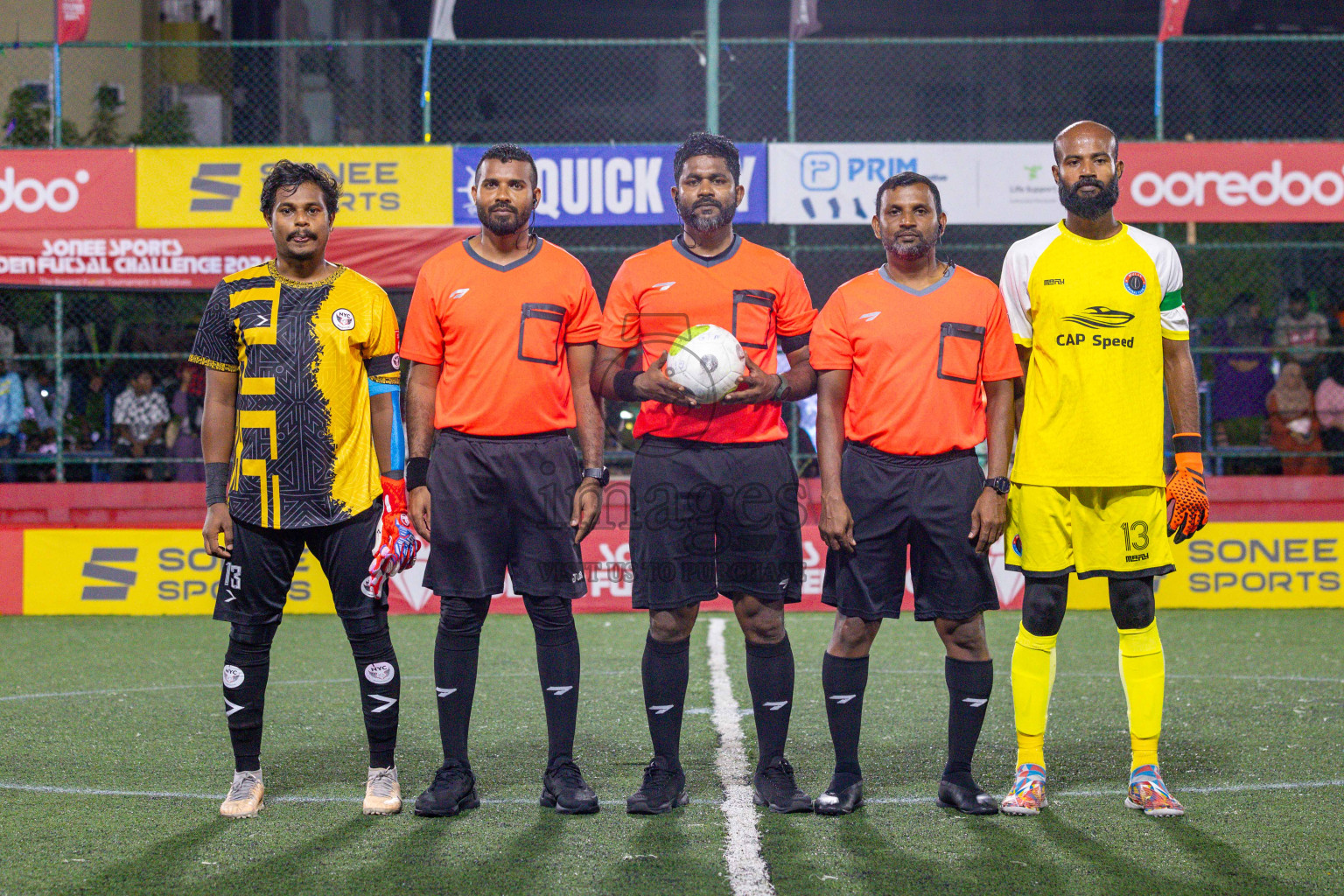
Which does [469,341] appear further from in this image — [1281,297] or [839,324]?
[1281,297]

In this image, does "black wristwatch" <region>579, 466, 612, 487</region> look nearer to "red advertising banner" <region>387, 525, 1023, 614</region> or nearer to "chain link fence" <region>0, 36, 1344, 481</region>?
"red advertising banner" <region>387, 525, 1023, 614</region>

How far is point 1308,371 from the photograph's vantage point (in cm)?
1349

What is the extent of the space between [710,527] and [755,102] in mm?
19535

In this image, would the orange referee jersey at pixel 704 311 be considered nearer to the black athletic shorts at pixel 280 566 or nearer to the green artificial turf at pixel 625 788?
the black athletic shorts at pixel 280 566

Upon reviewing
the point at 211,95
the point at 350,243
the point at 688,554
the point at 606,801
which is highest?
the point at 211,95

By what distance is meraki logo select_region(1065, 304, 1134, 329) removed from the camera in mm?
4277

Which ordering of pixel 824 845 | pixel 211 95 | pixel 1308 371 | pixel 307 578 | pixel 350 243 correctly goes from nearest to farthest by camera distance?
pixel 824 845 → pixel 307 578 → pixel 350 243 → pixel 1308 371 → pixel 211 95

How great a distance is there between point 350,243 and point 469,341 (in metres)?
7.70

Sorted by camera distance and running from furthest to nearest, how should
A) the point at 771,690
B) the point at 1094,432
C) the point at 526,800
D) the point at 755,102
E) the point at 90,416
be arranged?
the point at 755,102, the point at 90,416, the point at 526,800, the point at 771,690, the point at 1094,432

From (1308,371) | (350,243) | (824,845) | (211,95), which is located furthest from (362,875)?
(211,95)

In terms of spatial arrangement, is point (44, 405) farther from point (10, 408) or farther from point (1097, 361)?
point (1097, 361)

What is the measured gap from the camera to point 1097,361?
428 cm

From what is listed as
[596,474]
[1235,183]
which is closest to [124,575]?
[596,474]

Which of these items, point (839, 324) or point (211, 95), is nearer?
point (839, 324)
